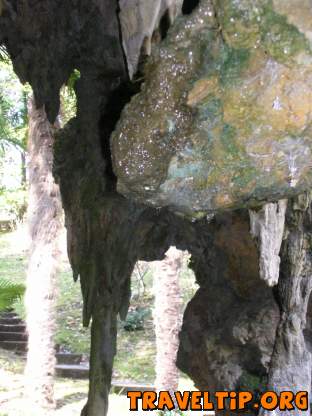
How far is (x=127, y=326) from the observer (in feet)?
40.6

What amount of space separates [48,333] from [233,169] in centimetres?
566

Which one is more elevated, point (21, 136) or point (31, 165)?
point (21, 136)

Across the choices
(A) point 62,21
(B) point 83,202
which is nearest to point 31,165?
(B) point 83,202

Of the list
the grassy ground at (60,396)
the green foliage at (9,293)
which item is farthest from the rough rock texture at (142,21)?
the grassy ground at (60,396)

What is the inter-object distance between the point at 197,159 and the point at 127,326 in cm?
1053

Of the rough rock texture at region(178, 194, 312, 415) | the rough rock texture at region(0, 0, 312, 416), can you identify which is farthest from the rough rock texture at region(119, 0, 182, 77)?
the rough rock texture at region(178, 194, 312, 415)

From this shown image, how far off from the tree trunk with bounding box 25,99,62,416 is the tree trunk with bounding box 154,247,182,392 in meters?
1.51

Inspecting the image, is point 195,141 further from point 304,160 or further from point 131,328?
point 131,328

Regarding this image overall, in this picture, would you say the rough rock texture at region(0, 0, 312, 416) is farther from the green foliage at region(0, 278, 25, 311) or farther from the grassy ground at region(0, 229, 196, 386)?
the grassy ground at region(0, 229, 196, 386)

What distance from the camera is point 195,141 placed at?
91.7 inches

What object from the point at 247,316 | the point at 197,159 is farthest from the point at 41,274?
the point at 197,159

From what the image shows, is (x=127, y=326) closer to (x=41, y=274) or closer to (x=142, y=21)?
(x=41, y=274)

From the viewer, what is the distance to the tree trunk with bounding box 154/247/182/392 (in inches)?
288

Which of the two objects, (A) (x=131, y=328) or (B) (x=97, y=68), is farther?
(A) (x=131, y=328)
